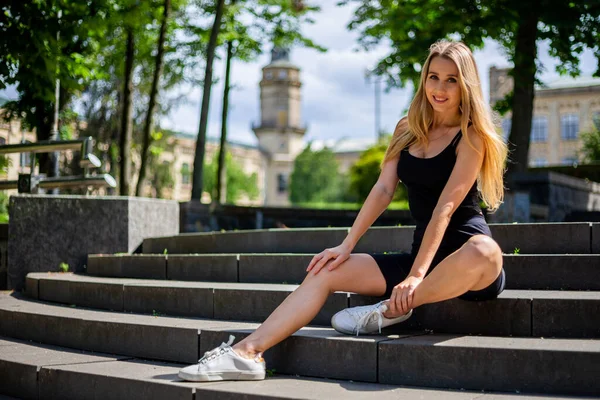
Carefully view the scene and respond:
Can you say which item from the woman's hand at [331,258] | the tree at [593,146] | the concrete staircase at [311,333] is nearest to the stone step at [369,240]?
the concrete staircase at [311,333]

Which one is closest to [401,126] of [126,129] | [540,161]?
[126,129]

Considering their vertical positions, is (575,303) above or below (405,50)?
below

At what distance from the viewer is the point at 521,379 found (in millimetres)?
3525

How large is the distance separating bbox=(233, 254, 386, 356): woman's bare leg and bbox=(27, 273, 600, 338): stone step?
0.31 metres

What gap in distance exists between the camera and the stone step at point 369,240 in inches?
206

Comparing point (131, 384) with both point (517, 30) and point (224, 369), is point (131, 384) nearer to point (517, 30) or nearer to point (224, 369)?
point (224, 369)

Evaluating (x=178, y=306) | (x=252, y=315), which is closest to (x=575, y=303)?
(x=252, y=315)

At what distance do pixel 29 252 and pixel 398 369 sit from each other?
5.24 meters

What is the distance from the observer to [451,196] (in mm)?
3883

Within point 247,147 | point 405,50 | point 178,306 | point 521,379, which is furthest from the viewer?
point 247,147

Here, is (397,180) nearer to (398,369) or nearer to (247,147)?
(398,369)

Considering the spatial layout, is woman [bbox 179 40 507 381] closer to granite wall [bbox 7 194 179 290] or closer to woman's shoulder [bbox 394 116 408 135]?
woman's shoulder [bbox 394 116 408 135]

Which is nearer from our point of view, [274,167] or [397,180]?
[397,180]

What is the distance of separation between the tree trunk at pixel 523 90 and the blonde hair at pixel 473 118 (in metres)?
8.68
